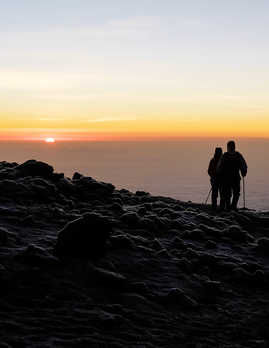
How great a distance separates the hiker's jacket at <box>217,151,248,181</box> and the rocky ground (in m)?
6.58

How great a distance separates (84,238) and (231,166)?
13.8 meters

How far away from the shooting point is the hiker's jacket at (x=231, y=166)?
76.1 feet

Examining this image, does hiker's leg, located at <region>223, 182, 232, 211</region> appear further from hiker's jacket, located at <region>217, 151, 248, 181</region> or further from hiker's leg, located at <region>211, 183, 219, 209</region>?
hiker's leg, located at <region>211, 183, 219, 209</region>

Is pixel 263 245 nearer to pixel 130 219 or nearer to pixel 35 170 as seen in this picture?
pixel 130 219

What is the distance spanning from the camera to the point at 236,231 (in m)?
16.8

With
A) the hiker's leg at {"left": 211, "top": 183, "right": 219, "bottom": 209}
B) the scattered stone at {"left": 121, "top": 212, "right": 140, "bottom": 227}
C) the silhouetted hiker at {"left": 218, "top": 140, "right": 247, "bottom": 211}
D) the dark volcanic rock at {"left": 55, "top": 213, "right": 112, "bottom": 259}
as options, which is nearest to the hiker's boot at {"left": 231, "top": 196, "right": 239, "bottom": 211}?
the silhouetted hiker at {"left": 218, "top": 140, "right": 247, "bottom": 211}

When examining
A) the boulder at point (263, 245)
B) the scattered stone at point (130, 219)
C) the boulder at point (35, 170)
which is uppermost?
the boulder at point (35, 170)

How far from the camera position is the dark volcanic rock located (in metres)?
10.9

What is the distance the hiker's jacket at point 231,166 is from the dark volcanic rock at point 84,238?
42.7 feet

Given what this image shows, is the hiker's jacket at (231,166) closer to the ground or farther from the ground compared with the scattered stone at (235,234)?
farther from the ground

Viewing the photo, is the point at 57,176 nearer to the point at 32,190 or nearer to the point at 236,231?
the point at 32,190

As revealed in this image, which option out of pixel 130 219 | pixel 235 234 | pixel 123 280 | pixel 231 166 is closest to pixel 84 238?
pixel 123 280

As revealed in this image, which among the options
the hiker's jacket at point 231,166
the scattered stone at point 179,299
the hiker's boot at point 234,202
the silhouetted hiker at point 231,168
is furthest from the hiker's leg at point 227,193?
the scattered stone at point 179,299

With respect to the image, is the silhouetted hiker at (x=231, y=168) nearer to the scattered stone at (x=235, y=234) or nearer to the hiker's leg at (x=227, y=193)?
the hiker's leg at (x=227, y=193)
